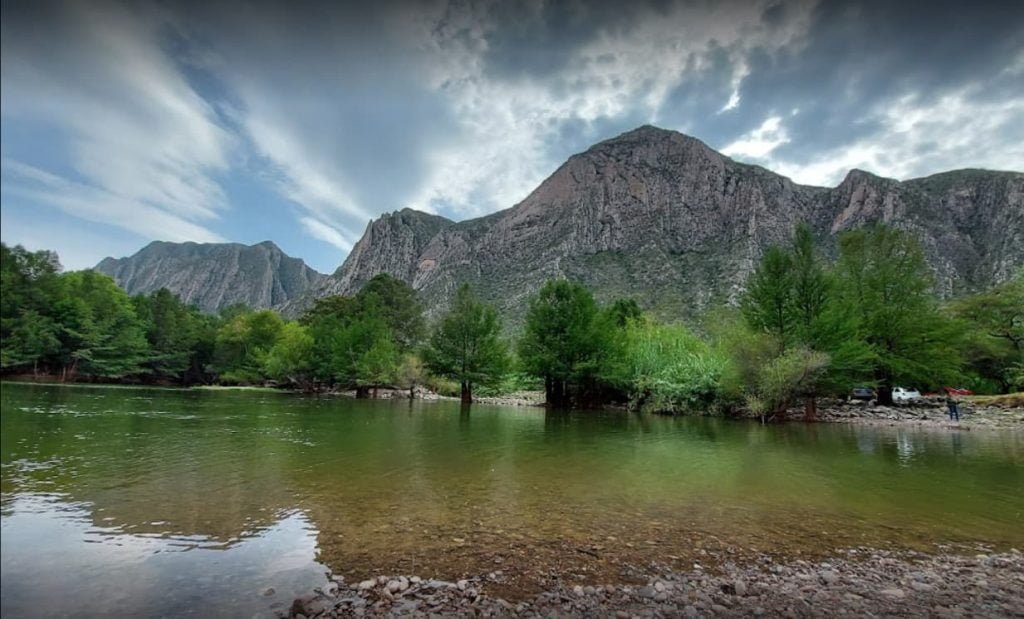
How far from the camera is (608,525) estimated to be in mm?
7820

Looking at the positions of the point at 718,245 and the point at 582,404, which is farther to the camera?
the point at 718,245

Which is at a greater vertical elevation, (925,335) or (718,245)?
(718,245)

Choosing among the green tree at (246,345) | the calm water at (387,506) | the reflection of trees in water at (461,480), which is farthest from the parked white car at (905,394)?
the green tree at (246,345)

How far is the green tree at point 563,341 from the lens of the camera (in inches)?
1613

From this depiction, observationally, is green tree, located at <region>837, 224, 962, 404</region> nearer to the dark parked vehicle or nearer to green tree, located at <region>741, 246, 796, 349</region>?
green tree, located at <region>741, 246, 796, 349</region>

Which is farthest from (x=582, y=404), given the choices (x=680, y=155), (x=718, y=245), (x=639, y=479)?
(x=680, y=155)

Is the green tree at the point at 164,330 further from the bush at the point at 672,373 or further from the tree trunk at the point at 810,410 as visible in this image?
the tree trunk at the point at 810,410

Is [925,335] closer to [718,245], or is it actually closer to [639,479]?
[639,479]

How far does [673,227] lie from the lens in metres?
132

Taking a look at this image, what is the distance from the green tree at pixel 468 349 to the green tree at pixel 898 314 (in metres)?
29.0

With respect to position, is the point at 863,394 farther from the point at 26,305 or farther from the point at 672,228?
the point at 672,228

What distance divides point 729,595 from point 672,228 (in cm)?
13535

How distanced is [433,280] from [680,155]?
3349 inches

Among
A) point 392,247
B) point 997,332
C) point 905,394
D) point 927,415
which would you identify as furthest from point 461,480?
point 392,247
